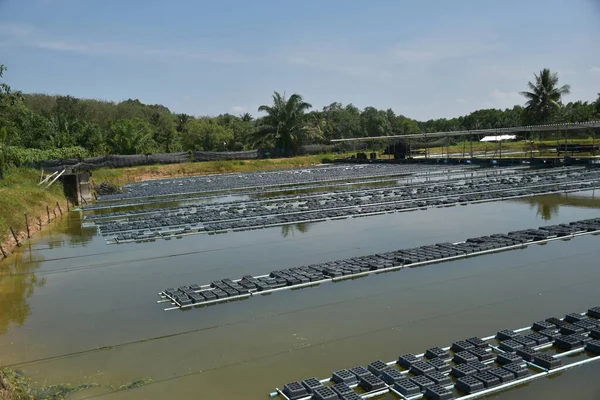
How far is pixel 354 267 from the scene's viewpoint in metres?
8.39

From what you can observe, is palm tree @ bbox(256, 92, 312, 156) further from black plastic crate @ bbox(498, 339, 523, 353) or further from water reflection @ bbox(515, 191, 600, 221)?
black plastic crate @ bbox(498, 339, 523, 353)

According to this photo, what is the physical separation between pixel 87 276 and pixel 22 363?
3649 mm

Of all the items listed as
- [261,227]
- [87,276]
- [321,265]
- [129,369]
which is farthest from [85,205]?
[129,369]

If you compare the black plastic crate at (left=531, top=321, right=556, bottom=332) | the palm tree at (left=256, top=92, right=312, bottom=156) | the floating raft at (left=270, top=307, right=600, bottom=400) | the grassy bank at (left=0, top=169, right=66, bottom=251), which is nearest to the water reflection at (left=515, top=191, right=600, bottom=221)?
the black plastic crate at (left=531, top=321, right=556, bottom=332)

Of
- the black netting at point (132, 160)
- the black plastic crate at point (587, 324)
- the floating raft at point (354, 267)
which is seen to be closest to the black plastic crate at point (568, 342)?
the black plastic crate at point (587, 324)

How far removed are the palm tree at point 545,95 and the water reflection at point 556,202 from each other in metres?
24.9

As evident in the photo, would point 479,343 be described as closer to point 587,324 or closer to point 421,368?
point 421,368

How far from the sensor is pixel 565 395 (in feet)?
14.7

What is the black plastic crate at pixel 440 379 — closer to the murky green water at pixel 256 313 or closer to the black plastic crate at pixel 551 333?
the murky green water at pixel 256 313

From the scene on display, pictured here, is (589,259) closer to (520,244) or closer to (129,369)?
(520,244)

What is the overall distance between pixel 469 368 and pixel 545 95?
3860 centimetres

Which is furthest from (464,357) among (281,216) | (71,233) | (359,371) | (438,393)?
(71,233)

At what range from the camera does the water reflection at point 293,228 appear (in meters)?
12.2

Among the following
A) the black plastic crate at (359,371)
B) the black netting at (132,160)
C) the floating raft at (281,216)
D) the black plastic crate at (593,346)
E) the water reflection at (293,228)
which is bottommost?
the black plastic crate at (593,346)
